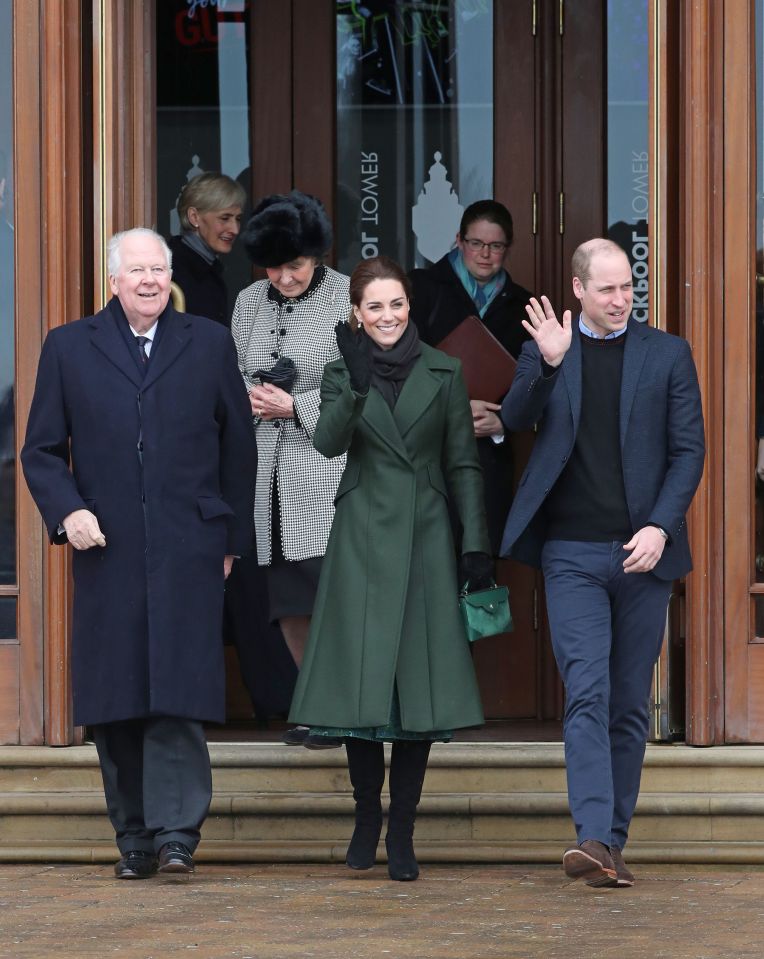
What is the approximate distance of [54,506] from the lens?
21.0 ft

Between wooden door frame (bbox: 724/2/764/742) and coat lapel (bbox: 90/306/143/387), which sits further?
wooden door frame (bbox: 724/2/764/742)

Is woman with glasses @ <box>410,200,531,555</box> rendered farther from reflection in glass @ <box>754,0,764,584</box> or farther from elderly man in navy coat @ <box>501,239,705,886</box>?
elderly man in navy coat @ <box>501,239,705,886</box>

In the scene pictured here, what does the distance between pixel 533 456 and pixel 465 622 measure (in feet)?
1.76

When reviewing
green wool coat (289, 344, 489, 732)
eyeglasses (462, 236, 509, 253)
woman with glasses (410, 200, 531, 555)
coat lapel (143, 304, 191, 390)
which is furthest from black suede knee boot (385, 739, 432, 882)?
eyeglasses (462, 236, 509, 253)

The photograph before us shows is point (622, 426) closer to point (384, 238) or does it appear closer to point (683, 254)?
point (683, 254)

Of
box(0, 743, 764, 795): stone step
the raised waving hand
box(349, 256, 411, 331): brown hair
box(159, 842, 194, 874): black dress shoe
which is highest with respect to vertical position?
box(349, 256, 411, 331): brown hair

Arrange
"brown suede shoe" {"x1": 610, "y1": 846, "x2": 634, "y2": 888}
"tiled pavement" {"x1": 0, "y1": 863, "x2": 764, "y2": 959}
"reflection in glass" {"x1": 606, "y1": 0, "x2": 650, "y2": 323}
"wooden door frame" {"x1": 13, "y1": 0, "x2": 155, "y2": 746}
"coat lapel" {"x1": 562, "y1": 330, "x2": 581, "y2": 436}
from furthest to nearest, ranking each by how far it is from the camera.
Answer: "reflection in glass" {"x1": 606, "y1": 0, "x2": 650, "y2": 323}
"wooden door frame" {"x1": 13, "y1": 0, "x2": 155, "y2": 746}
"coat lapel" {"x1": 562, "y1": 330, "x2": 581, "y2": 436}
"brown suede shoe" {"x1": 610, "y1": 846, "x2": 634, "y2": 888}
"tiled pavement" {"x1": 0, "y1": 863, "x2": 764, "y2": 959}

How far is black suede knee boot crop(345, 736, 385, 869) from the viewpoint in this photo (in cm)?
651

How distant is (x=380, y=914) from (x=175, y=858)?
74 cm

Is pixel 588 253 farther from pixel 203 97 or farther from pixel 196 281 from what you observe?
pixel 203 97

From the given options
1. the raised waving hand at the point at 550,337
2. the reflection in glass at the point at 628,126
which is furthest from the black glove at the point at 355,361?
the reflection in glass at the point at 628,126

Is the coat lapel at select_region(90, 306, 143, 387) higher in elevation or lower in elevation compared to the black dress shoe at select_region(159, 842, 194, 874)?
higher

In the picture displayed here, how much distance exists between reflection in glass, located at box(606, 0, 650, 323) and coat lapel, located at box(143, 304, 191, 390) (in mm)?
2423

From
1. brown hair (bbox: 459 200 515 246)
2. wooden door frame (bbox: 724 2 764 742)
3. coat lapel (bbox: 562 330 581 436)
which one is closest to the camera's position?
coat lapel (bbox: 562 330 581 436)
